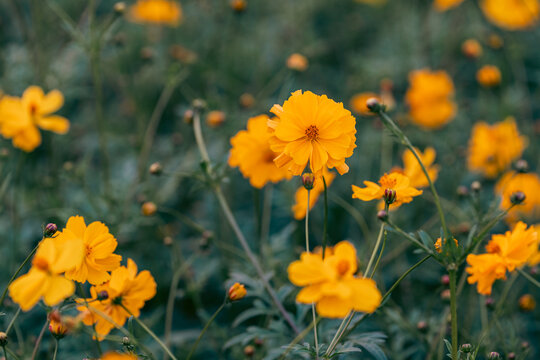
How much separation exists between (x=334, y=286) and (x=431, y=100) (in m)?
1.79

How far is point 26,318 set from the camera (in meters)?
1.88

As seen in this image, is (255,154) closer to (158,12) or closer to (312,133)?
(312,133)

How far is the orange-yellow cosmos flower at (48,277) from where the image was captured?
913 millimetres

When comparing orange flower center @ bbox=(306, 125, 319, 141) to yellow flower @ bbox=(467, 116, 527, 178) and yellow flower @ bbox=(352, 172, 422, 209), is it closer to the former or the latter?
yellow flower @ bbox=(352, 172, 422, 209)

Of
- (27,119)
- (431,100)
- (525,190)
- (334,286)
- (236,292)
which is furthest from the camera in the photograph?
(431,100)

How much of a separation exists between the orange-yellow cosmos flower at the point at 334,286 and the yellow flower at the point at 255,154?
554 mm

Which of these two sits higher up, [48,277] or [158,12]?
[158,12]

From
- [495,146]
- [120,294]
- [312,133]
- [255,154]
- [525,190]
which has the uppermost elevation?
[312,133]

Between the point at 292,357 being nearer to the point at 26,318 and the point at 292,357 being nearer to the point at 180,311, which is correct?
the point at 180,311

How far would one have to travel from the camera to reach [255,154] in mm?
1536

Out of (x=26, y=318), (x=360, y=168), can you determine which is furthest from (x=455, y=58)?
(x=26, y=318)

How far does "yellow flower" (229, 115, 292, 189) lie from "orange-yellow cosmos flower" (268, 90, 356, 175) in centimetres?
32

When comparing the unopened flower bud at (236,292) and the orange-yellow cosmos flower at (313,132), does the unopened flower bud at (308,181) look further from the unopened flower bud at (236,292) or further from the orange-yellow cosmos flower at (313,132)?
the unopened flower bud at (236,292)

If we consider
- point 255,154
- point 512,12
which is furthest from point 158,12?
point 512,12
